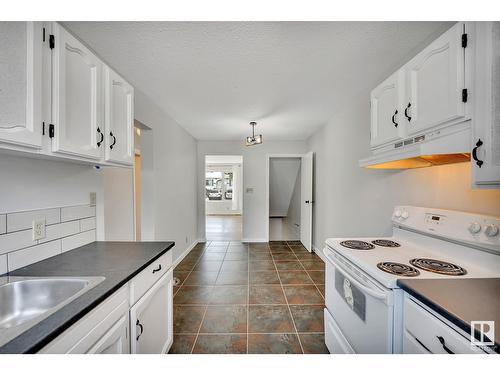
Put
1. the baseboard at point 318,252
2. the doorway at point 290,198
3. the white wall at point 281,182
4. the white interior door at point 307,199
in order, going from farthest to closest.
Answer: the white wall at point 281,182
the doorway at point 290,198
the white interior door at point 307,199
the baseboard at point 318,252

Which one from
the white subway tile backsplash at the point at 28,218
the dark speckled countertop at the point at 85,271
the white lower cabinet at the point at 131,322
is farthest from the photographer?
the white subway tile backsplash at the point at 28,218

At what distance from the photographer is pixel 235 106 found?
2.72m

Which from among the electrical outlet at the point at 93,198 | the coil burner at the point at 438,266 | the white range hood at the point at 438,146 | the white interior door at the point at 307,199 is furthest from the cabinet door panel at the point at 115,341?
the white interior door at the point at 307,199

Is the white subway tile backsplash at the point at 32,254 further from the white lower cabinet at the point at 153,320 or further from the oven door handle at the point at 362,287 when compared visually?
the oven door handle at the point at 362,287

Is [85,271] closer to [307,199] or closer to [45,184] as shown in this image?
[45,184]

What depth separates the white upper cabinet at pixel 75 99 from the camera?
3.20 ft

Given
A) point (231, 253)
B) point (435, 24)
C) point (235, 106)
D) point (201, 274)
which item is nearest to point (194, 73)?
point (235, 106)

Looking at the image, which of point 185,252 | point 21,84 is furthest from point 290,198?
point 21,84

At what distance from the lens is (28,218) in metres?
1.15

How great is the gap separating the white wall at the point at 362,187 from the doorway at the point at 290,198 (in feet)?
0.58

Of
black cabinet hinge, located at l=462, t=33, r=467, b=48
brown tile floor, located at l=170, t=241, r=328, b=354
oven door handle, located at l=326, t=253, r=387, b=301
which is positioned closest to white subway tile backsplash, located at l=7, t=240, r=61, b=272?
brown tile floor, located at l=170, t=241, r=328, b=354

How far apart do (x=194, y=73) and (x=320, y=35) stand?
1.12 meters

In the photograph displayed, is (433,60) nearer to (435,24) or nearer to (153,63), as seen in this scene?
(435,24)

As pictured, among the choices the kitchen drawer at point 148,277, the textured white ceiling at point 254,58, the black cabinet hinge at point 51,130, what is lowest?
the kitchen drawer at point 148,277
